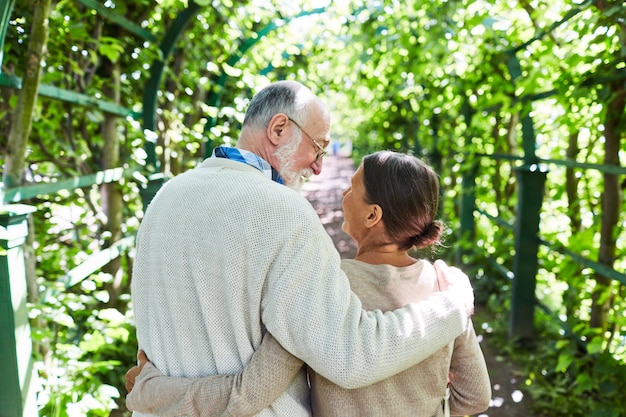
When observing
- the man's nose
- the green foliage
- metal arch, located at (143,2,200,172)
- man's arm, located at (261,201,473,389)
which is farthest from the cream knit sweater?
metal arch, located at (143,2,200,172)

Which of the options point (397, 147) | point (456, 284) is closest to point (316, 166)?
point (456, 284)

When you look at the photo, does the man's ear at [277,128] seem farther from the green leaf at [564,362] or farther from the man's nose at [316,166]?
the green leaf at [564,362]

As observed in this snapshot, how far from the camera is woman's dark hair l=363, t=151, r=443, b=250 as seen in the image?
1368mm

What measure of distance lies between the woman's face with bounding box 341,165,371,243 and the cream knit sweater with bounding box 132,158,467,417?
0.77 feet

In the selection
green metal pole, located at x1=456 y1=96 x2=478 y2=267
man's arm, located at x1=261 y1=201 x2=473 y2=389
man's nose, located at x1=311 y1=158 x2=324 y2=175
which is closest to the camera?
man's arm, located at x1=261 y1=201 x2=473 y2=389

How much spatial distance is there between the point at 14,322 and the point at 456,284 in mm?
1551

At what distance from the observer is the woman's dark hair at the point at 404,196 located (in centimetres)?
137

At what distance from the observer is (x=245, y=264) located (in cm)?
115

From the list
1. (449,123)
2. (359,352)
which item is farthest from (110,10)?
(449,123)

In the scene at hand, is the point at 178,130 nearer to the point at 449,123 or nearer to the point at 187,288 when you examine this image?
the point at 187,288

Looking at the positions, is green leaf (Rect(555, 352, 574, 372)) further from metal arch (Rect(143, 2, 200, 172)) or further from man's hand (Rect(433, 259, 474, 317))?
metal arch (Rect(143, 2, 200, 172))

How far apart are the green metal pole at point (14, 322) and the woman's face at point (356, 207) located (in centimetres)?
113

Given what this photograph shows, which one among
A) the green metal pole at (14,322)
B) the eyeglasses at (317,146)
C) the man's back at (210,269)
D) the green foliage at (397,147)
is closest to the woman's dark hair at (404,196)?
the eyeglasses at (317,146)

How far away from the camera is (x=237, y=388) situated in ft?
3.82
